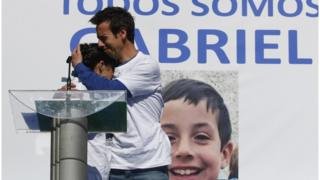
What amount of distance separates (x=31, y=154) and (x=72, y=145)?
305 centimetres

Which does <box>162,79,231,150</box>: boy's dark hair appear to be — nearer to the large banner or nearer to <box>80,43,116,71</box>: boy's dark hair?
the large banner

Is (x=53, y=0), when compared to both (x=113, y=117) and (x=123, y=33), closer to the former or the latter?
(x=123, y=33)

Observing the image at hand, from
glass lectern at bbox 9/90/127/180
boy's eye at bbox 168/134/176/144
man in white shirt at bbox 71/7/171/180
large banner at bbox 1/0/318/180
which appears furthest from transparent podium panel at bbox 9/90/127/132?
large banner at bbox 1/0/318/180

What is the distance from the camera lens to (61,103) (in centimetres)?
723

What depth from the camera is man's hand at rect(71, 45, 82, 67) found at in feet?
33.4

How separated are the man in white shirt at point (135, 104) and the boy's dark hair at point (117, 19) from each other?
0.01 metres

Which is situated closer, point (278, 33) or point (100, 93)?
point (100, 93)

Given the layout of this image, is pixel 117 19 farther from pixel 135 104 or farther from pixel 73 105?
pixel 73 105

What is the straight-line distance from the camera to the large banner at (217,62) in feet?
33.6

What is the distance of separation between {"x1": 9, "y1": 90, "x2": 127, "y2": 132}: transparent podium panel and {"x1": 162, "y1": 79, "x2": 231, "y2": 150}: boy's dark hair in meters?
3.00

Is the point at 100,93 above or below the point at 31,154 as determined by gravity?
above

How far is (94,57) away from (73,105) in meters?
3.00

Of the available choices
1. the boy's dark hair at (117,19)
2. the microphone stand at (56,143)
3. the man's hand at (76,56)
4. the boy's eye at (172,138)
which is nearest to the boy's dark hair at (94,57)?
the man's hand at (76,56)

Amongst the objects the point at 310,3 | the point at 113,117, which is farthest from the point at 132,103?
the point at 113,117
